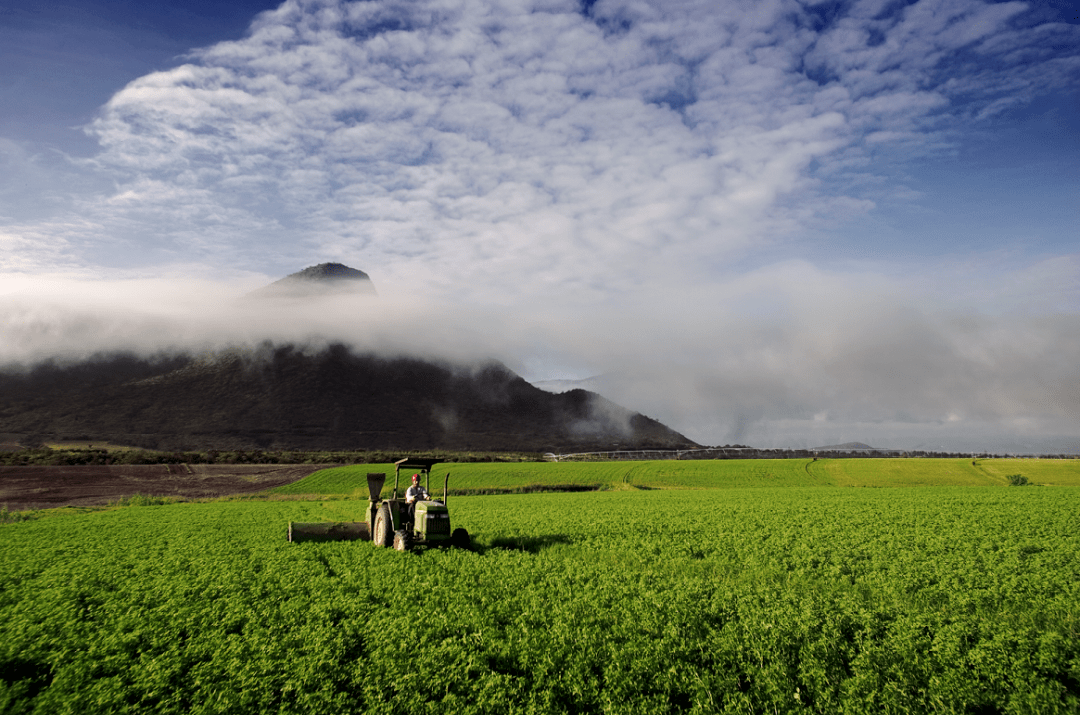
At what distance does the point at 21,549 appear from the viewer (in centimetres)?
2156

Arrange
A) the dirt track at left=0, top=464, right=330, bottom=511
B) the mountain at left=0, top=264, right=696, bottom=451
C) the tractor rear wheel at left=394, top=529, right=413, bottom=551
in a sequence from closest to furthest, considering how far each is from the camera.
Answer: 1. the tractor rear wheel at left=394, top=529, right=413, bottom=551
2. the dirt track at left=0, top=464, right=330, bottom=511
3. the mountain at left=0, top=264, right=696, bottom=451

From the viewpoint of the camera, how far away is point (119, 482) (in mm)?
59000

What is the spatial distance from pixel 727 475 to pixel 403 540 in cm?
5985

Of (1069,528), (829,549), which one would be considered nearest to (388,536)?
(829,549)

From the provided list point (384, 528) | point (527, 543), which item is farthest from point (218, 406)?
point (527, 543)

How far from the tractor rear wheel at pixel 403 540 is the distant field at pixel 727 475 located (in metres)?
42.8

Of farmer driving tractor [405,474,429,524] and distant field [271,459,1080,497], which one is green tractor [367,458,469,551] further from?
distant field [271,459,1080,497]

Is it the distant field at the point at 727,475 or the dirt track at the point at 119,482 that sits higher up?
the distant field at the point at 727,475

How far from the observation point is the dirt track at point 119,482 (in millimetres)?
50875

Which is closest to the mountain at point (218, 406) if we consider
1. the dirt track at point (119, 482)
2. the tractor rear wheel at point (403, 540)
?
the dirt track at point (119, 482)

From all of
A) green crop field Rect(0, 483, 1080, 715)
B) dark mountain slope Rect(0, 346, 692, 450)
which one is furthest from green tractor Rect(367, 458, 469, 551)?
dark mountain slope Rect(0, 346, 692, 450)

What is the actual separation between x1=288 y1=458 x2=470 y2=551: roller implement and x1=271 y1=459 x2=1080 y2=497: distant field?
130 feet

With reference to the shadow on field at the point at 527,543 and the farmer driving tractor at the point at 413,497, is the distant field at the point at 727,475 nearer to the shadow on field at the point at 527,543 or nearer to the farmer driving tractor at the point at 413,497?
the shadow on field at the point at 527,543

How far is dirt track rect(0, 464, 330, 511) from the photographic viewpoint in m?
50.9
